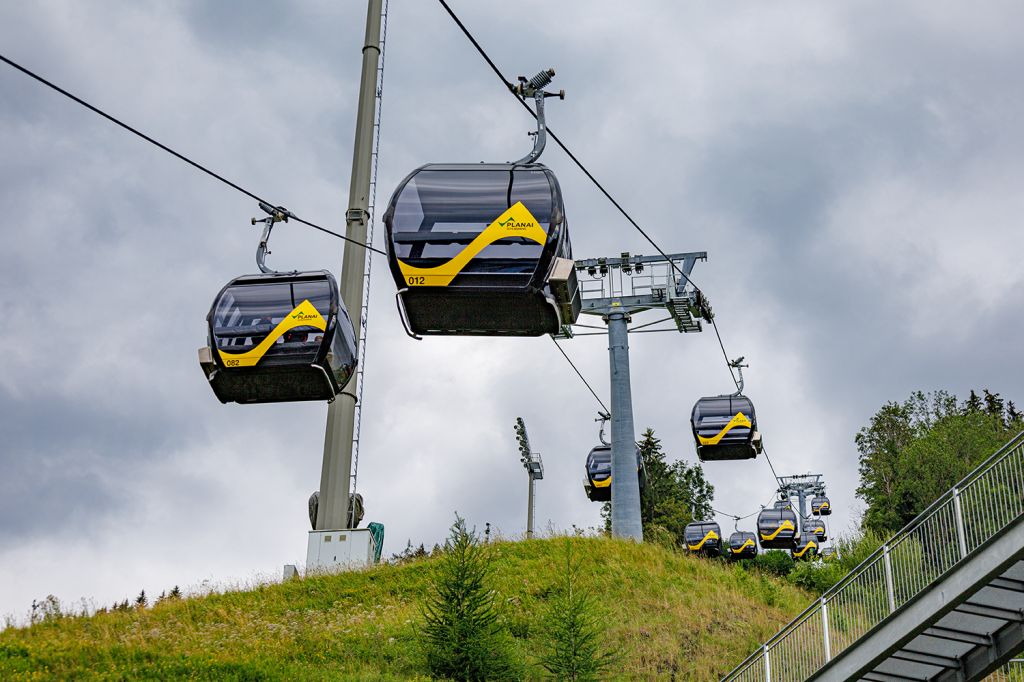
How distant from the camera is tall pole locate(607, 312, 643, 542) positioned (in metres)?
31.2

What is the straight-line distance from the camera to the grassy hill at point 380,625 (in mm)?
18453

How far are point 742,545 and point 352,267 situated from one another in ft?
97.6

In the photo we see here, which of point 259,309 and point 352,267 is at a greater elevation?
point 352,267

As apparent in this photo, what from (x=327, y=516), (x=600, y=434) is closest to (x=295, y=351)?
(x=327, y=516)

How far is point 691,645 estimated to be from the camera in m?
21.9

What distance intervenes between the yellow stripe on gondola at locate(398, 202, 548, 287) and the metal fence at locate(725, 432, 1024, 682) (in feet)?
29.9

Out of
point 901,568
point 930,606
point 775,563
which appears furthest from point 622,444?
point 775,563

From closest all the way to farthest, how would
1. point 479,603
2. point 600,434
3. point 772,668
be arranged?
point 772,668 → point 479,603 → point 600,434

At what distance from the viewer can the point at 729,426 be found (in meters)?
25.4

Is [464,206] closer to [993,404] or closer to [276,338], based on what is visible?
[276,338]

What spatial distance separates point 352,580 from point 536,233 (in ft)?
57.4

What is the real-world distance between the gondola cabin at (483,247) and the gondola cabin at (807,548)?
151ft

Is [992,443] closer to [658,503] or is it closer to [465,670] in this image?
[658,503]

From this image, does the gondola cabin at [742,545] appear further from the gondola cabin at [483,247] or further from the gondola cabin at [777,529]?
the gondola cabin at [483,247]
